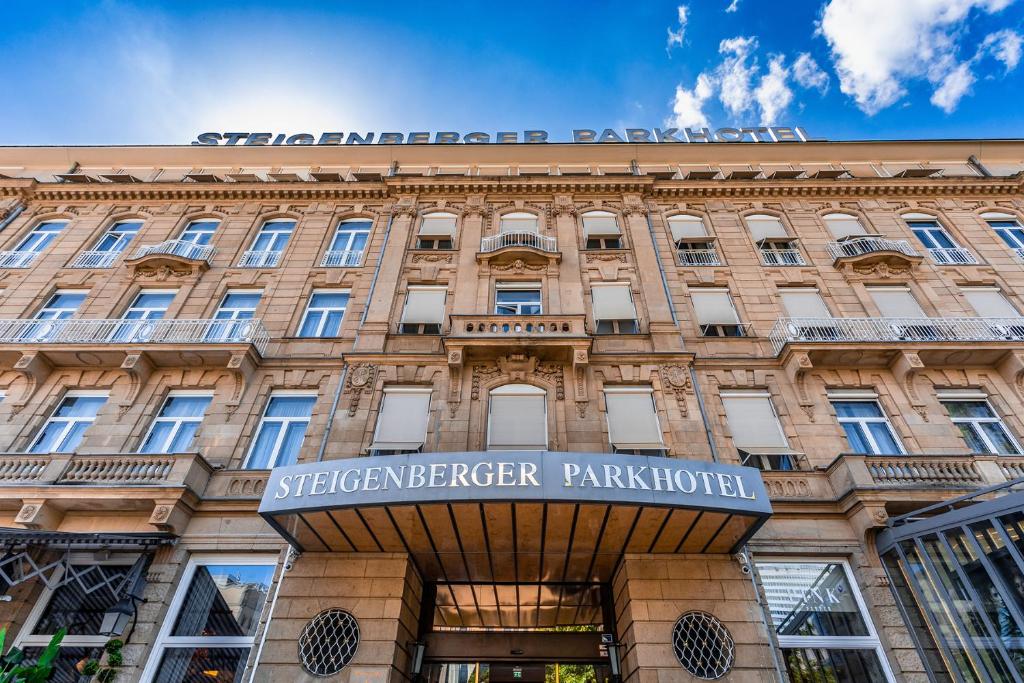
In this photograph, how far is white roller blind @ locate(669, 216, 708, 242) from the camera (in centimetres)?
1850

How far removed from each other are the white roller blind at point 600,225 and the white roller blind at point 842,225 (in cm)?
801

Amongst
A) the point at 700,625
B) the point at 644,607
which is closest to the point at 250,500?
the point at 644,607

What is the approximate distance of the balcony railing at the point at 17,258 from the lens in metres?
18.0

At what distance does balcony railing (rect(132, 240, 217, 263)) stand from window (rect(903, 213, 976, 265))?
2547cm

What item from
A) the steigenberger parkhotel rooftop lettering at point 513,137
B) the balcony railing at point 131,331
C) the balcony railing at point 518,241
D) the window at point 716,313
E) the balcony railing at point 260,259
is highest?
the steigenberger parkhotel rooftop lettering at point 513,137

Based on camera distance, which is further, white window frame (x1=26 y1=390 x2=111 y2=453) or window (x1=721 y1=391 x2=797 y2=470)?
white window frame (x1=26 y1=390 x2=111 y2=453)

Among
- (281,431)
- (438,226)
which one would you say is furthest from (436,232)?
(281,431)

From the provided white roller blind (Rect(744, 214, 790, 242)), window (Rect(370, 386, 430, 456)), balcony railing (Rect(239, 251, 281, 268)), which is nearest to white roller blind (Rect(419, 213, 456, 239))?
balcony railing (Rect(239, 251, 281, 268))

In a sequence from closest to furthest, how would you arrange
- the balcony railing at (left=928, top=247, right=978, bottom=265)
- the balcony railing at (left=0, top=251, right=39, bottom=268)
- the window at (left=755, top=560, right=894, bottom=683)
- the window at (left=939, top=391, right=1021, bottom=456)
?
the window at (left=755, top=560, right=894, bottom=683) < the window at (left=939, top=391, right=1021, bottom=456) < the balcony railing at (left=928, top=247, right=978, bottom=265) < the balcony railing at (left=0, top=251, right=39, bottom=268)

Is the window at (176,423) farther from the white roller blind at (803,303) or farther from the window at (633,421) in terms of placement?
the white roller blind at (803,303)

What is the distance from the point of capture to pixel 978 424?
516 inches

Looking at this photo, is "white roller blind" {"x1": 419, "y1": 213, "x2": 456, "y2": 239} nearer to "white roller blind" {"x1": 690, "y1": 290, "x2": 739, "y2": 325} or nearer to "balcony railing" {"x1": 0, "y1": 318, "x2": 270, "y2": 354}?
"balcony railing" {"x1": 0, "y1": 318, "x2": 270, "y2": 354}

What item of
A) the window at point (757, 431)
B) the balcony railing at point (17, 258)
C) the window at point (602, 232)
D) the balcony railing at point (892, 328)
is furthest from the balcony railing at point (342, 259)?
the balcony railing at point (892, 328)

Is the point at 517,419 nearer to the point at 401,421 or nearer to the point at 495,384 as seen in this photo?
the point at 495,384
